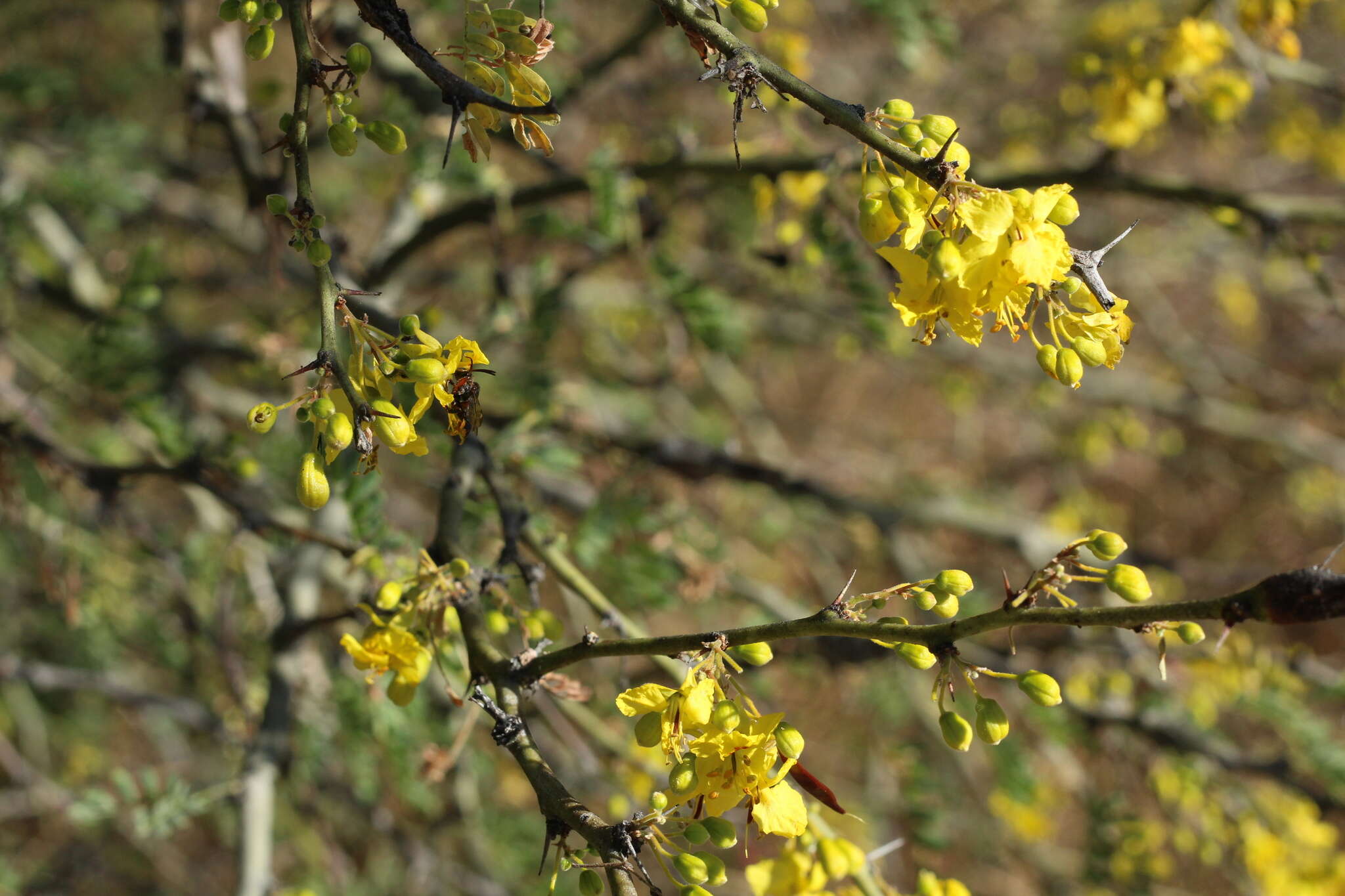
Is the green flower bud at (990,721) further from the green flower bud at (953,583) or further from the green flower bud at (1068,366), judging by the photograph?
the green flower bud at (1068,366)

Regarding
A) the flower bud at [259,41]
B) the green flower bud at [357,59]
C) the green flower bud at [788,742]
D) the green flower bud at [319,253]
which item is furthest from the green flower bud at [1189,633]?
the flower bud at [259,41]

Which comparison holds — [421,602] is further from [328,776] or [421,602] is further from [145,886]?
[145,886]

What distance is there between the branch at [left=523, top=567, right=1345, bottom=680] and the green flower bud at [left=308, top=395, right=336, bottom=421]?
17.4 inches

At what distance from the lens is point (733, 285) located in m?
4.60

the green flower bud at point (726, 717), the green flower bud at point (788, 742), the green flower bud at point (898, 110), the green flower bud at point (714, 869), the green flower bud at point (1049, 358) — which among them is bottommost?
the green flower bud at point (714, 869)

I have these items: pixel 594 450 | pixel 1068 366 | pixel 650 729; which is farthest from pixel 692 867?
pixel 594 450

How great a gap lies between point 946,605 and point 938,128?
64 centimetres

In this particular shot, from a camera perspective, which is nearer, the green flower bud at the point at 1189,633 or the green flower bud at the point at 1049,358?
the green flower bud at the point at 1189,633

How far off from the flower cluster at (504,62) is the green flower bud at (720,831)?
3.09 feet

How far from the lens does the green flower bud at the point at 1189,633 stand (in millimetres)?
1081

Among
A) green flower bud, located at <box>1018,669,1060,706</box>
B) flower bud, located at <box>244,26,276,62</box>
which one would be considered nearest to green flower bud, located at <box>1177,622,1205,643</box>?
green flower bud, located at <box>1018,669,1060,706</box>

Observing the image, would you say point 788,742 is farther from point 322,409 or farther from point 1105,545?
point 322,409

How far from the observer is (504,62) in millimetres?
1322

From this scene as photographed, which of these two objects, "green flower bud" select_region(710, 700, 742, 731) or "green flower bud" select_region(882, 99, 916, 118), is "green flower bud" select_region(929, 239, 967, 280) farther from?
"green flower bud" select_region(710, 700, 742, 731)
